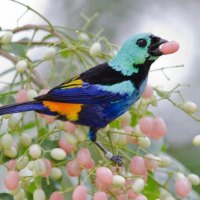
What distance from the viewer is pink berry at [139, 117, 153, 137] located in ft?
5.94

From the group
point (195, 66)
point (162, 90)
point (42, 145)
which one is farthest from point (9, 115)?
point (195, 66)

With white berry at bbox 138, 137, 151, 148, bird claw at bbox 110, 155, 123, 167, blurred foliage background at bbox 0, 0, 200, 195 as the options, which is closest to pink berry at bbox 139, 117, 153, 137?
white berry at bbox 138, 137, 151, 148

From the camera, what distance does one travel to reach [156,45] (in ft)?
6.40

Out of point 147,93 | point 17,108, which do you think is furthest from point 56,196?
point 147,93

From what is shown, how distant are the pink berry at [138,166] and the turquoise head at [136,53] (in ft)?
1.03

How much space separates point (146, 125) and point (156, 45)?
0.26 meters

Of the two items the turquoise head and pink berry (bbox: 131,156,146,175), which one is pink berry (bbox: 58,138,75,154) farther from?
the turquoise head

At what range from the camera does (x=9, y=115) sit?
5.97ft

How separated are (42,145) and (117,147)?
0.64ft

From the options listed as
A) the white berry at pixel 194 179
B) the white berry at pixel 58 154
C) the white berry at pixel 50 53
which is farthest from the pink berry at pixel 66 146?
the white berry at pixel 194 179

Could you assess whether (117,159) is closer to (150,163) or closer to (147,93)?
(150,163)

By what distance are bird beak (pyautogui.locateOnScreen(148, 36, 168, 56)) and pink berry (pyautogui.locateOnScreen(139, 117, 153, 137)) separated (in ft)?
0.72

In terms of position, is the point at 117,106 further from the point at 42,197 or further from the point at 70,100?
the point at 42,197

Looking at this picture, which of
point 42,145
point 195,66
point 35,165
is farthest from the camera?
point 195,66
